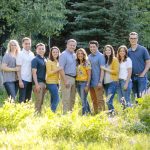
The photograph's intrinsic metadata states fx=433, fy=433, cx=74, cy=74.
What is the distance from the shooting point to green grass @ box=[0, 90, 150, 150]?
653 centimetres

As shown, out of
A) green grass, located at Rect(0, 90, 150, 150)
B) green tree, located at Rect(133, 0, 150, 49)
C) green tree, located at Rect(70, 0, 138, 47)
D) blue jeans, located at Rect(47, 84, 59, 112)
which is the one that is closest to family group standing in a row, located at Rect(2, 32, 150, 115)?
blue jeans, located at Rect(47, 84, 59, 112)

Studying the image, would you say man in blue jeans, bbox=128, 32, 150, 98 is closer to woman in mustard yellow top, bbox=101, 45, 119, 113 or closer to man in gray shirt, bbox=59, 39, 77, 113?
woman in mustard yellow top, bbox=101, 45, 119, 113

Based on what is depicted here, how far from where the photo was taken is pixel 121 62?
403 inches

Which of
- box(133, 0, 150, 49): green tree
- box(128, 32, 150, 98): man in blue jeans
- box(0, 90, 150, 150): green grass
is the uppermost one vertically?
box(133, 0, 150, 49): green tree

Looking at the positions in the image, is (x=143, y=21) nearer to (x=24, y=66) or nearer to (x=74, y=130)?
(x=24, y=66)

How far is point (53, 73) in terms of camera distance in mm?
9922

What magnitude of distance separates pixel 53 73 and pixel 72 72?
45cm

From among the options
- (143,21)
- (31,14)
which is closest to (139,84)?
(31,14)

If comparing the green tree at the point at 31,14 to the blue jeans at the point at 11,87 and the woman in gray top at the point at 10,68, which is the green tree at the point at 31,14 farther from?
the blue jeans at the point at 11,87

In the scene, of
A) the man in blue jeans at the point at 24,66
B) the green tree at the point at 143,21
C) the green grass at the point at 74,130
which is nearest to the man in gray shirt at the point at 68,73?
the man in blue jeans at the point at 24,66

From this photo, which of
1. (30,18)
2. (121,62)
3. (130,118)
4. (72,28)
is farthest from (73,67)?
(72,28)

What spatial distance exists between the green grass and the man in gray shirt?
1837 mm

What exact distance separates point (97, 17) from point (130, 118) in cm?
1277

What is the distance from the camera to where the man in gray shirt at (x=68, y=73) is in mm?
9906
